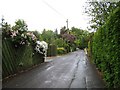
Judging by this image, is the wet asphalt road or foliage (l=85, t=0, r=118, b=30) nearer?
the wet asphalt road

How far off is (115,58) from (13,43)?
897cm

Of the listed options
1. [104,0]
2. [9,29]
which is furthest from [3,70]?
[104,0]

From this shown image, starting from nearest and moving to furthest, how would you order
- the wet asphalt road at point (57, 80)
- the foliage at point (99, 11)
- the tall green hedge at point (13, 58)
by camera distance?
the wet asphalt road at point (57, 80) → the tall green hedge at point (13, 58) → the foliage at point (99, 11)

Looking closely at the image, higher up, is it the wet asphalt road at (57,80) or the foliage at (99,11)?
the foliage at (99,11)

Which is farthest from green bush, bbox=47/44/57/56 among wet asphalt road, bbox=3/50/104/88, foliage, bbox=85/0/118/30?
wet asphalt road, bbox=3/50/104/88

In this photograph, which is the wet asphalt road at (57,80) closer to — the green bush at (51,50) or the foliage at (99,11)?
the foliage at (99,11)

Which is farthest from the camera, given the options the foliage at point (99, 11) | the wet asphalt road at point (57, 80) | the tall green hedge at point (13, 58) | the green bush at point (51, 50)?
the green bush at point (51, 50)

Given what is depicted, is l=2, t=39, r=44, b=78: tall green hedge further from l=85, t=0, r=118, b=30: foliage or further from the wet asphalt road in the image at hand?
l=85, t=0, r=118, b=30: foliage

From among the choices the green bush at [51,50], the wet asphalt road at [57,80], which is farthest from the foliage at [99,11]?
the green bush at [51,50]

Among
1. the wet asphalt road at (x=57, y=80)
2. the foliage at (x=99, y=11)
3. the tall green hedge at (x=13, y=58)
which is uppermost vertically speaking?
the foliage at (x=99, y=11)

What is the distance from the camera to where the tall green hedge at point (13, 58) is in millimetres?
13373

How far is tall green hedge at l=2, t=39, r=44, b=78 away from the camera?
1337 centimetres

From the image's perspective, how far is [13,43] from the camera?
15.1 m

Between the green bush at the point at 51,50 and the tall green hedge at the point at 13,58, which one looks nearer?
the tall green hedge at the point at 13,58
